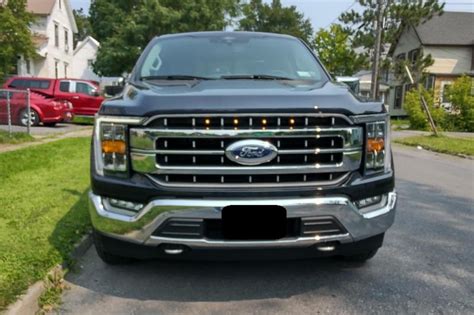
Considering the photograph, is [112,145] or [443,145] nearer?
[112,145]

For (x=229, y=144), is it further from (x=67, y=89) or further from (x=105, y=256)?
(x=67, y=89)

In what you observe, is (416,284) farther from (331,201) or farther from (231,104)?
(231,104)

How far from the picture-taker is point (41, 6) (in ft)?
112

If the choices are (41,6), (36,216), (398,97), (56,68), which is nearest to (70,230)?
(36,216)

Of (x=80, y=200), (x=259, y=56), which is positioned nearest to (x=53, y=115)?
(x=80, y=200)

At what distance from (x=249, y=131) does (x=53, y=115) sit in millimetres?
14982

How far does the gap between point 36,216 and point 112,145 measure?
208 centimetres

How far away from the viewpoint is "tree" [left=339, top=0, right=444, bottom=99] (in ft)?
103

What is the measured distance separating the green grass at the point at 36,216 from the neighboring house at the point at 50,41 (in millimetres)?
25633

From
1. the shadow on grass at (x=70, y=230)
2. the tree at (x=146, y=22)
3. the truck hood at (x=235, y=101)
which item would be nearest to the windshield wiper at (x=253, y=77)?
the truck hood at (x=235, y=101)

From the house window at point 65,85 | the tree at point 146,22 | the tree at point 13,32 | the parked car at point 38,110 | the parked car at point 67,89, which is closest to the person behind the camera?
the parked car at point 38,110

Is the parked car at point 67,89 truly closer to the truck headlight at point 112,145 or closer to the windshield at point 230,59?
the windshield at point 230,59

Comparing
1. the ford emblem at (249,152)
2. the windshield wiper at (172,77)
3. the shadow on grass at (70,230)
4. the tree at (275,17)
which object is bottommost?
the shadow on grass at (70,230)

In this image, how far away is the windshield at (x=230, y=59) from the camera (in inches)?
159
